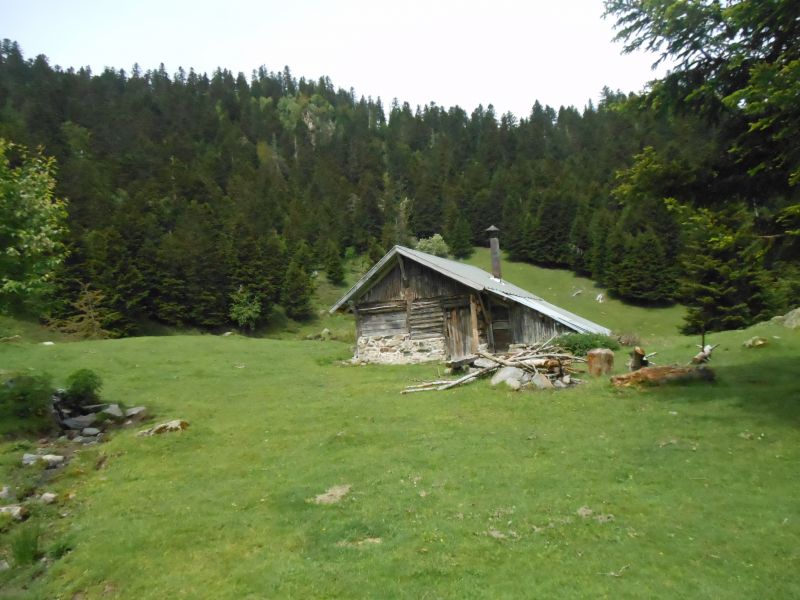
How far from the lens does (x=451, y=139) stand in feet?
508

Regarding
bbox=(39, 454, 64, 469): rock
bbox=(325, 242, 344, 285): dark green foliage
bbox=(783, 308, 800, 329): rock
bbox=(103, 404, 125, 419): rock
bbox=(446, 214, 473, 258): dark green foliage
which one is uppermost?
bbox=(446, 214, 473, 258): dark green foliage

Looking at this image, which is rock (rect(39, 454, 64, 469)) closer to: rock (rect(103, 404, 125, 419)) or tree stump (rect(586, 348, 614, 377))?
rock (rect(103, 404, 125, 419))

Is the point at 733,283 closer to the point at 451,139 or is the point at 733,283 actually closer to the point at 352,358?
the point at 352,358

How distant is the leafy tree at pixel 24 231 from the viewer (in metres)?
15.8

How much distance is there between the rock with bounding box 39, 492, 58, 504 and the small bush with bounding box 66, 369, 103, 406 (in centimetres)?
848

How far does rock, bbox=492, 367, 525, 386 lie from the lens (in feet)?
62.7

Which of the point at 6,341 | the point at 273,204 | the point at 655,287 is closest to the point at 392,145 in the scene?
the point at 273,204

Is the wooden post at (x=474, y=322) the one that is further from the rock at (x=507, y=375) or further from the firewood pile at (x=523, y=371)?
the rock at (x=507, y=375)

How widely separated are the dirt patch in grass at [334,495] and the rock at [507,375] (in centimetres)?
993

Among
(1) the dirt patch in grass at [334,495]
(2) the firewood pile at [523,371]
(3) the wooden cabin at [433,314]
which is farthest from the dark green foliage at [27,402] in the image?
(3) the wooden cabin at [433,314]

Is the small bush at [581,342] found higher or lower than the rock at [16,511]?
higher

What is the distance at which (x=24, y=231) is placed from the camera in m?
16.0

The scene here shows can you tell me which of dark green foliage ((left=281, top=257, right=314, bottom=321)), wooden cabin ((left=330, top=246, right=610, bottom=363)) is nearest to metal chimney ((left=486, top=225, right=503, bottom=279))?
wooden cabin ((left=330, top=246, right=610, bottom=363))

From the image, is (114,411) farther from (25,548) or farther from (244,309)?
(244,309)
